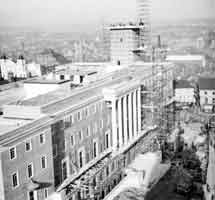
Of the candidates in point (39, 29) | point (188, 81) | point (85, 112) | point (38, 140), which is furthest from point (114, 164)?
point (39, 29)

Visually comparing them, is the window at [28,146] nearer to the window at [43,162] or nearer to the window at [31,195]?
the window at [43,162]

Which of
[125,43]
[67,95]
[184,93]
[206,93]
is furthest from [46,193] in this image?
[125,43]

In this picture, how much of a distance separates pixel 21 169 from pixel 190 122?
10.6 m

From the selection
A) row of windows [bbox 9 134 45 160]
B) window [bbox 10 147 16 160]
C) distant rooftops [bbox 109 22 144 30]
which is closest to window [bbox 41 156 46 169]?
row of windows [bbox 9 134 45 160]

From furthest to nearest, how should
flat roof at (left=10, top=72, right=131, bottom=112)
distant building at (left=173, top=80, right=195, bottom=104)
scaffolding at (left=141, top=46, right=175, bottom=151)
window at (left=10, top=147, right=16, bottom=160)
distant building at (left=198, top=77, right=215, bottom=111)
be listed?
distant building at (left=173, top=80, right=195, bottom=104) < scaffolding at (left=141, top=46, right=175, bottom=151) < distant building at (left=198, top=77, right=215, bottom=111) < flat roof at (left=10, top=72, right=131, bottom=112) < window at (left=10, top=147, right=16, bottom=160)

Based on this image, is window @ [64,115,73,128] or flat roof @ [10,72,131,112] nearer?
window @ [64,115,73,128]

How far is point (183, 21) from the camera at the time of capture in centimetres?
1466

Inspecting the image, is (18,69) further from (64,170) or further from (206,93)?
(64,170)

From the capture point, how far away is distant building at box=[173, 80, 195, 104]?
65.1 ft

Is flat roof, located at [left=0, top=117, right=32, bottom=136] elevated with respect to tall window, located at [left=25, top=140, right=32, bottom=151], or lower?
elevated

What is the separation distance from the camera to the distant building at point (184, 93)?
19844 millimetres

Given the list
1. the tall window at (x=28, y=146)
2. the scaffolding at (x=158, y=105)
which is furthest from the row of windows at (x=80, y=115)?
the scaffolding at (x=158, y=105)

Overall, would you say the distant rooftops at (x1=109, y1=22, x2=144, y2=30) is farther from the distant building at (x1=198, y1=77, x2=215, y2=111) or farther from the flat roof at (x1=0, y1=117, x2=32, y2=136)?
A: the flat roof at (x1=0, y1=117, x2=32, y2=136)

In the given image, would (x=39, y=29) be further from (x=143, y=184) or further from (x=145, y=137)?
(x=143, y=184)
